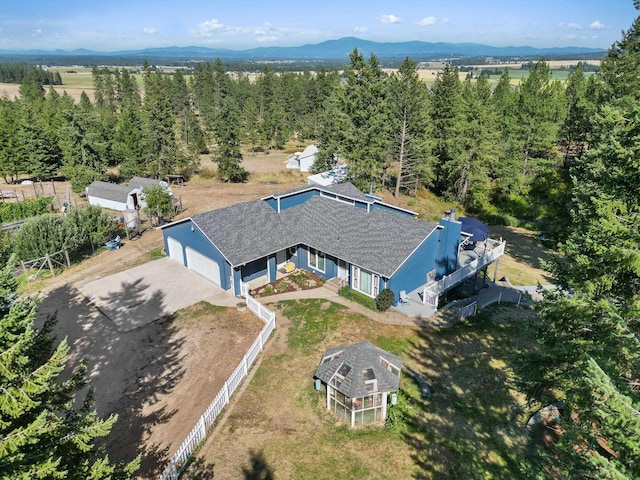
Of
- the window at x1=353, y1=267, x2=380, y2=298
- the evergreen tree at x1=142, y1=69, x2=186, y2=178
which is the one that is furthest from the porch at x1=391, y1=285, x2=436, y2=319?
the evergreen tree at x1=142, y1=69, x2=186, y2=178

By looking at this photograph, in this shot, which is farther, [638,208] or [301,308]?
[301,308]

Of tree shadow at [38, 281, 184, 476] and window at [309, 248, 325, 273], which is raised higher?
window at [309, 248, 325, 273]

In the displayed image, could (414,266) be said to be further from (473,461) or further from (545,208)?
(545,208)

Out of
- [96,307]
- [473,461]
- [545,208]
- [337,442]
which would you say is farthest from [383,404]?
[545,208]

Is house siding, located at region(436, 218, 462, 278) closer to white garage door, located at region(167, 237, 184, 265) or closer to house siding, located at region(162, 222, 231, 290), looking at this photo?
A: house siding, located at region(162, 222, 231, 290)

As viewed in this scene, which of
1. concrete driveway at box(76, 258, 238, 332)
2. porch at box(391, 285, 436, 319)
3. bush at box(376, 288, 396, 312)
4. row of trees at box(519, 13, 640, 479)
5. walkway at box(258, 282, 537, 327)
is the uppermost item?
row of trees at box(519, 13, 640, 479)

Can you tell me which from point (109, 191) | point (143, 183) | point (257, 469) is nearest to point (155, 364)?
point (257, 469)

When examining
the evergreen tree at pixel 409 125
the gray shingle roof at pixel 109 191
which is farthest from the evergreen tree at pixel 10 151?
the evergreen tree at pixel 409 125

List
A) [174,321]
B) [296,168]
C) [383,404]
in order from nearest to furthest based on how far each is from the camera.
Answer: [383,404], [174,321], [296,168]
